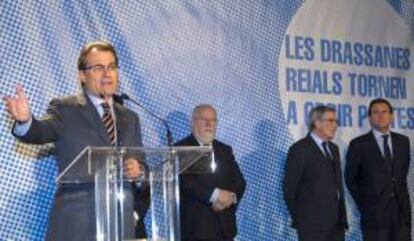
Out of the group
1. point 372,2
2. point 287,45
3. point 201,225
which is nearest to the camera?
point 201,225

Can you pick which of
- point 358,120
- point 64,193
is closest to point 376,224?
point 358,120

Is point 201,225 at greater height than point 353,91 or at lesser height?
lesser

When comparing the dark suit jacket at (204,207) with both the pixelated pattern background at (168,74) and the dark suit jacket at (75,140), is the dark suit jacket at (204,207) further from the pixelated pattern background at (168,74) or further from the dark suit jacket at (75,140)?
the dark suit jacket at (75,140)

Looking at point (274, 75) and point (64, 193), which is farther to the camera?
point (274, 75)

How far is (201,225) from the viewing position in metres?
4.80

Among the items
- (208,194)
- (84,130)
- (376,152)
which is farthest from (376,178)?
(84,130)

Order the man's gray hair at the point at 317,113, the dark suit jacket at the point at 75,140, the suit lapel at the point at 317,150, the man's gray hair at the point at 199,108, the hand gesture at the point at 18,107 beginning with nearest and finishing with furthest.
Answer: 1. the hand gesture at the point at 18,107
2. the dark suit jacket at the point at 75,140
3. the man's gray hair at the point at 199,108
4. the suit lapel at the point at 317,150
5. the man's gray hair at the point at 317,113

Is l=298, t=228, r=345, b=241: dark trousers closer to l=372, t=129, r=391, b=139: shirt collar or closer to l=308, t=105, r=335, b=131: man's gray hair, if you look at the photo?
l=308, t=105, r=335, b=131: man's gray hair

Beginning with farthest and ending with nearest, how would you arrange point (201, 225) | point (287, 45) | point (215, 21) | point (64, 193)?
point (287, 45), point (215, 21), point (201, 225), point (64, 193)

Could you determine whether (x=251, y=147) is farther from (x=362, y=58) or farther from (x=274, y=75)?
(x=362, y=58)

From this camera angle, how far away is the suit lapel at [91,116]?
10.3 ft

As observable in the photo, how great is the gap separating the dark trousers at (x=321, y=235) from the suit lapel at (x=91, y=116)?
2.55m

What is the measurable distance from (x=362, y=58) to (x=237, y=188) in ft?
6.40

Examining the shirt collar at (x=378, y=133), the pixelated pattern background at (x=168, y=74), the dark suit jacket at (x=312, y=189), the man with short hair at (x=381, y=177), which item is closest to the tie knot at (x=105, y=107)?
the pixelated pattern background at (x=168, y=74)
